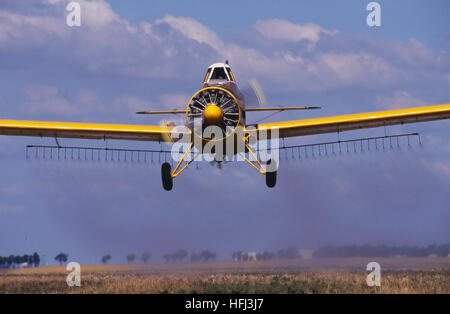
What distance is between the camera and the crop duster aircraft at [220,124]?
30.2 metres

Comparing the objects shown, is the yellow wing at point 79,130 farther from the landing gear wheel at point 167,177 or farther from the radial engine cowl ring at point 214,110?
the radial engine cowl ring at point 214,110

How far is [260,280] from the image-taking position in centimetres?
2931

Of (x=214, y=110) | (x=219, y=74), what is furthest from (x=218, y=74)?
(x=214, y=110)

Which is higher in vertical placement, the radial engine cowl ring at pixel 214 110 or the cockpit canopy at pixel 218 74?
the cockpit canopy at pixel 218 74

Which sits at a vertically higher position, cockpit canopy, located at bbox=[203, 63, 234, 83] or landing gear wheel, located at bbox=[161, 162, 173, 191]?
cockpit canopy, located at bbox=[203, 63, 234, 83]

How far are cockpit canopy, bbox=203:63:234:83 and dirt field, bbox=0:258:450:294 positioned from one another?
336 inches

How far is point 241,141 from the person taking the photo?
31938 millimetres

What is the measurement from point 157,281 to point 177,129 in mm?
7029

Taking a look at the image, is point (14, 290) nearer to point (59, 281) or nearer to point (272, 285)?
point (59, 281)

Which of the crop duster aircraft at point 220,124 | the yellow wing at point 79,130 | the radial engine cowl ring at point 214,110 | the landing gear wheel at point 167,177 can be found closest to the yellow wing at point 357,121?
the crop duster aircraft at point 220,124

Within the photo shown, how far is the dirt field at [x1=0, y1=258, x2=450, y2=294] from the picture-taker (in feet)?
84.4

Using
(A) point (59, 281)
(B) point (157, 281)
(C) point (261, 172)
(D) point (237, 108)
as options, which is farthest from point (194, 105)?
(A) point (59, 281)

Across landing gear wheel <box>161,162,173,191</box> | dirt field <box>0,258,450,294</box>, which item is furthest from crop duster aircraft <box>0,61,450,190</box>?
dirt field <box>0,258,450,294</box>

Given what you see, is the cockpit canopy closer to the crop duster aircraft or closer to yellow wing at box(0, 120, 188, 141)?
the crop duster aircraft
